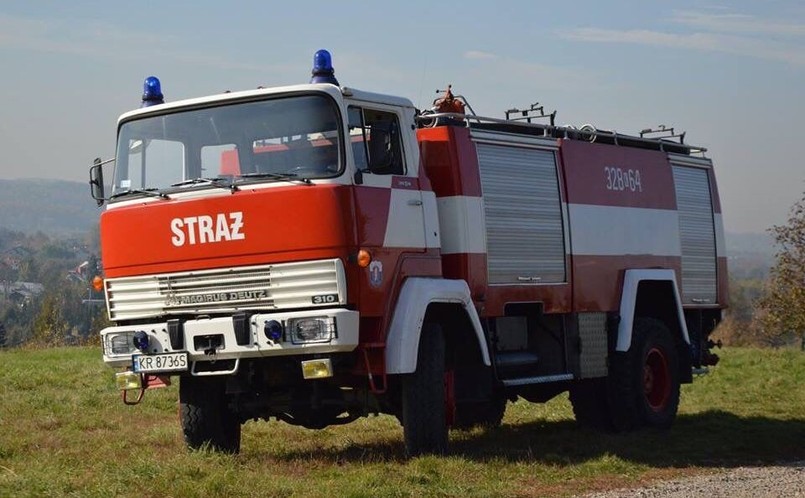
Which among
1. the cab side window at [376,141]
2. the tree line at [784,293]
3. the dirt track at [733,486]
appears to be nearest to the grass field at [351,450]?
the dirt track at [733,486]

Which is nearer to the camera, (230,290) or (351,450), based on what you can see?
(230,290)

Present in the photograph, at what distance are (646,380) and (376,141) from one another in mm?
5576

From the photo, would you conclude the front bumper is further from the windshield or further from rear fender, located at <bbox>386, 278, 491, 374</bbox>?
the windshield

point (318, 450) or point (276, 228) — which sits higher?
point (276, 228)

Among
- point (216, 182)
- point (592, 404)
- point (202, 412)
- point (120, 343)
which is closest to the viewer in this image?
point (216, 182)

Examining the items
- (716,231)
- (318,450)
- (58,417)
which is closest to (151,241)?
(318,450)

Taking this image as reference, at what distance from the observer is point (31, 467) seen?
10703mm

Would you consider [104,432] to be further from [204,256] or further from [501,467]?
[501,467]

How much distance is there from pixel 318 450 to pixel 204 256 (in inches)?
108

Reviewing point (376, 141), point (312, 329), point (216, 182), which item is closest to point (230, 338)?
point (312, 329)

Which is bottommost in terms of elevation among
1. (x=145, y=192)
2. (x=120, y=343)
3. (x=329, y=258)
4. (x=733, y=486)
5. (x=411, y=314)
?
(x=733, y=486)

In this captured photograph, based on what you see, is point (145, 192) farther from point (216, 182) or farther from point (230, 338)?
point (230, 338)

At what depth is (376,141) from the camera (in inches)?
437

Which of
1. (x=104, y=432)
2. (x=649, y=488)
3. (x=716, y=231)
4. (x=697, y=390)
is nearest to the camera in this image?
(x=649, y=488)
